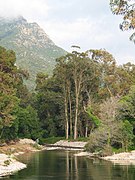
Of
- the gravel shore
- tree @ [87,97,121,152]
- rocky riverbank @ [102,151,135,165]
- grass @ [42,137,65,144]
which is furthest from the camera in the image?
grass @ [42,137,65,144]

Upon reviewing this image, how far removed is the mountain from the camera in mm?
134750

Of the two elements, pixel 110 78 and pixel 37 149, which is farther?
pixel 110 78

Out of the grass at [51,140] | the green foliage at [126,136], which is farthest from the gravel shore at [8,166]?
the grass at [51,140]

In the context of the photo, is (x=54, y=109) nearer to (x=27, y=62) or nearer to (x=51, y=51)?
(x=27, y=62)

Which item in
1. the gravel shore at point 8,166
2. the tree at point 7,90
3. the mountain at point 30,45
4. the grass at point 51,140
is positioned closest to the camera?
the gravel shore at point 8,166

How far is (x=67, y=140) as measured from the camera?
6781cm

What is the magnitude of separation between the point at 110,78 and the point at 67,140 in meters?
13.6

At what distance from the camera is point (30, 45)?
170 meters

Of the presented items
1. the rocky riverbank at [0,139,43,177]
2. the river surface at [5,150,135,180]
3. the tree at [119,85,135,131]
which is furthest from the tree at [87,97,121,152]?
the rocky riverbank at [0,139,43,177]

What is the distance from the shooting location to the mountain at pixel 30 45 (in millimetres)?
134750

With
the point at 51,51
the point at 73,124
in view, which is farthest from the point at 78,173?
the point at 51,51

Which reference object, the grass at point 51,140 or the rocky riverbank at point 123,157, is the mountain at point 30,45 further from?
the rocky riverbank at point 123,157

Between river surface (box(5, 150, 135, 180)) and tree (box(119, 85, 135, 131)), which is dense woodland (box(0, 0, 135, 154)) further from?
river surface (box(5, 150, 135, 180))

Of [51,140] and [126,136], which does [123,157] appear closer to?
[126,136]
